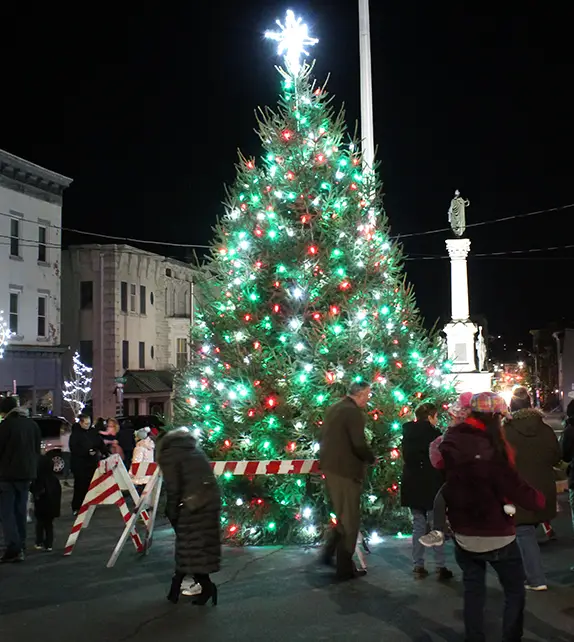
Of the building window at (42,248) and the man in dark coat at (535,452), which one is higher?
the building window at (42,248)

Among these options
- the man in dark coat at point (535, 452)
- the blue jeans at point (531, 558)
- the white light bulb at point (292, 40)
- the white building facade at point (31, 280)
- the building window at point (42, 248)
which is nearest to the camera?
the blue jeans at point (531, 558)

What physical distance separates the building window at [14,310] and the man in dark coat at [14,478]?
26965 millimetres

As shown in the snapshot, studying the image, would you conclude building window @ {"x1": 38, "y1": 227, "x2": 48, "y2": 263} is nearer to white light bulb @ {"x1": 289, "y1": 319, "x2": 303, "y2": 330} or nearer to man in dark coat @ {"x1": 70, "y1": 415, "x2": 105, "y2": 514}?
man in dark coat @ {"x1": 70, "y1": 415, "x2": 105, "y2": 514}

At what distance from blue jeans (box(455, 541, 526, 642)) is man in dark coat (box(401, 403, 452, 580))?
2.82 metres

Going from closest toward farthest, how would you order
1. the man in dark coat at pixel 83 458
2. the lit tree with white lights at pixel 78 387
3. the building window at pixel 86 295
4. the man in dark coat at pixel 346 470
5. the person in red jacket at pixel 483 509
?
the person in red jacket at pixel 483 509
the man in dark coat at pixel 346 470
the man in dark coat at pixel 83 458
the lit tree with white lights at pixel 78 387
the building window at pixel 86 295

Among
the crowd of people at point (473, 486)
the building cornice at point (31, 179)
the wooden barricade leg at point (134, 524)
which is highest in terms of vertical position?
the building cornice at point (31, 179)

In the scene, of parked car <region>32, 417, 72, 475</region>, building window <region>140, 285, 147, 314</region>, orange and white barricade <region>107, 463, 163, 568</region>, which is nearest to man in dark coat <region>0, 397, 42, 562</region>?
orange and white barricade <region>107, 463, 163, 568</region>

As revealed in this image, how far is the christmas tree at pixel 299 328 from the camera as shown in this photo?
33.4 ft

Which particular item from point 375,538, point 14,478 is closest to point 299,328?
point 375,538

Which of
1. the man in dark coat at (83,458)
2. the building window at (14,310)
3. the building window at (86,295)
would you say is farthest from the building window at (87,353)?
the man in dark coat at (83,458)

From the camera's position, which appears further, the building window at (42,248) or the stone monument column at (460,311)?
the building window at (42,248)

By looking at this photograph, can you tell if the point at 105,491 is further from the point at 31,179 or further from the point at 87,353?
the point at 87,353

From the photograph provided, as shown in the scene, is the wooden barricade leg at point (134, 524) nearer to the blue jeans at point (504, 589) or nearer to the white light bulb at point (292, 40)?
the blue jeans at point (504, 589)

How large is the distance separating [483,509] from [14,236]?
109 feet
